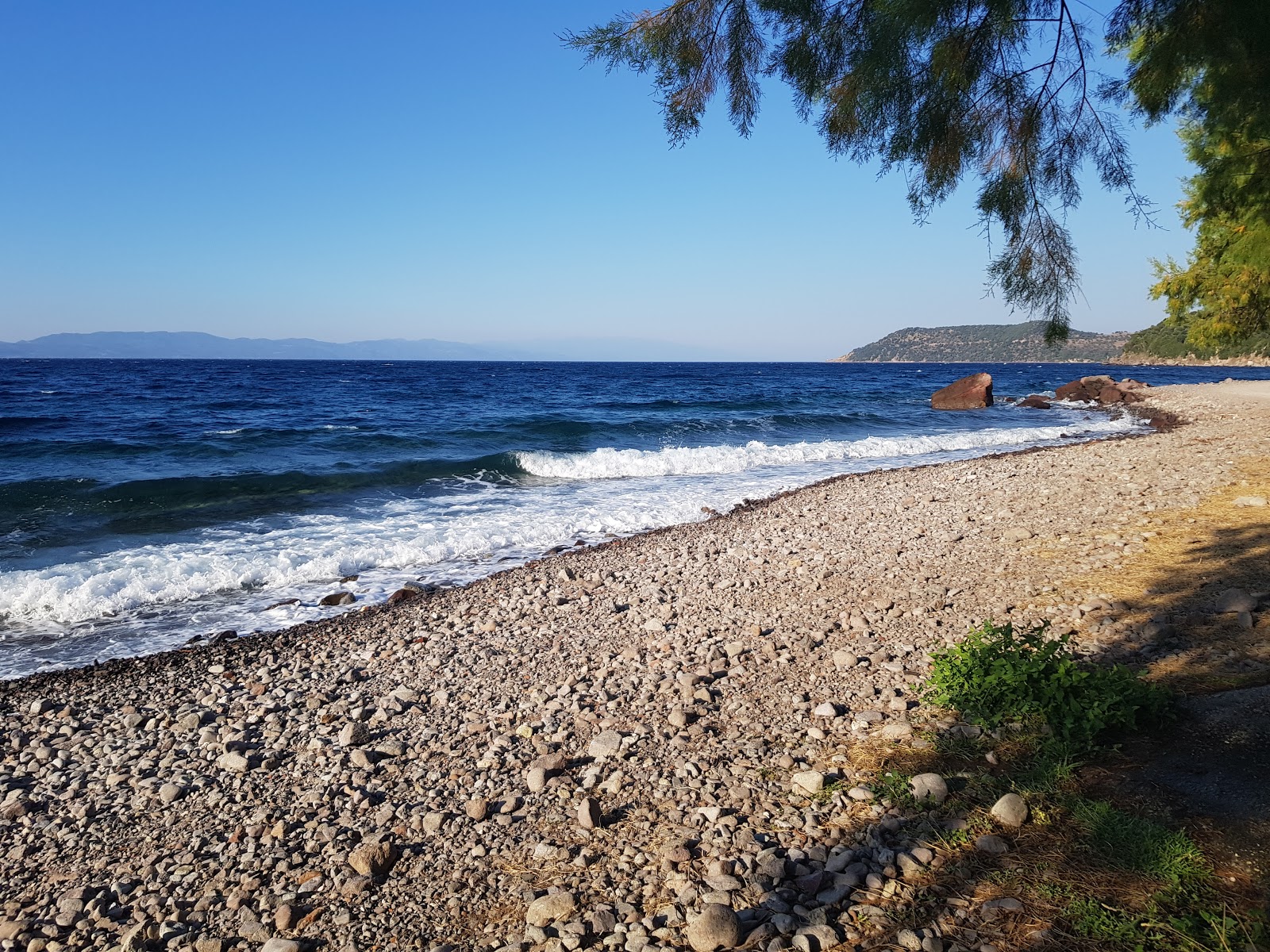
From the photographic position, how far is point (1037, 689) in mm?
3848

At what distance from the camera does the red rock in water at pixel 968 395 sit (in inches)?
1443

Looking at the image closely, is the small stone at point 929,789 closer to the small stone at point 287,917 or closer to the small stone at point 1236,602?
the small stone at point 287,917

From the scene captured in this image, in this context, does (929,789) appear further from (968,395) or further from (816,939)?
(968,395)

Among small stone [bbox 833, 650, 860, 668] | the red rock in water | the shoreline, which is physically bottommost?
the shoreline

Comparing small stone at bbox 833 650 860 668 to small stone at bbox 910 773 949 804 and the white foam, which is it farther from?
the white foam

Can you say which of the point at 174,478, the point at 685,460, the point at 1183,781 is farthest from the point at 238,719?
the point at 685,460

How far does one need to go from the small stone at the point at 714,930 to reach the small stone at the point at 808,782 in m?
1.03

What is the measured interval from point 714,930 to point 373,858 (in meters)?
1.69

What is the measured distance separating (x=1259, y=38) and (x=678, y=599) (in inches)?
228

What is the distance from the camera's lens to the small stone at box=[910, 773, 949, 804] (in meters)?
3.38

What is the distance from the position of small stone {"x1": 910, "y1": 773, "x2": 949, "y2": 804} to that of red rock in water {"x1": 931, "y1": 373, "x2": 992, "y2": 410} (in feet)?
121

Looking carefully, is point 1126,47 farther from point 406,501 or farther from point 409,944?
point 406,501

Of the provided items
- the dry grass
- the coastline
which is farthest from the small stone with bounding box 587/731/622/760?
the dry grass

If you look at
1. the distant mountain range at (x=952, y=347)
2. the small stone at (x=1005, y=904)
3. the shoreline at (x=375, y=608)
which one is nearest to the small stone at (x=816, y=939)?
the small stone at (x=1005, y=904)
